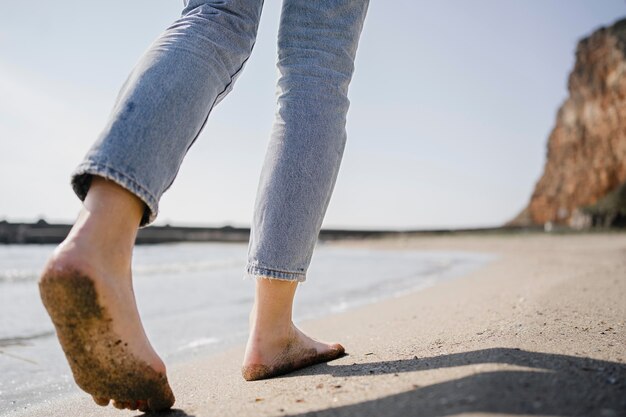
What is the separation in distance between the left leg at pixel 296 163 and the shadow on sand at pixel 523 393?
13.9 inches

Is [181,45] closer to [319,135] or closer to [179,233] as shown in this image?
[319,135]

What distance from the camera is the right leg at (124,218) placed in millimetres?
752

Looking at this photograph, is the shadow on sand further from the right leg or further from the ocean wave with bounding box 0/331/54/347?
the ocean wave with bounding box 0/331/54/347

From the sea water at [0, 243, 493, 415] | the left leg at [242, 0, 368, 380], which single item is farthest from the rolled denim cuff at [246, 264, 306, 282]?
the sea water at [0, 243, 493, 415]

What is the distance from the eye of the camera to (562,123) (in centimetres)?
3709

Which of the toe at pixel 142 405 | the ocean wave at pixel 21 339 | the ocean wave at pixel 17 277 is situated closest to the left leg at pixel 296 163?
the toe at pixel 142 405

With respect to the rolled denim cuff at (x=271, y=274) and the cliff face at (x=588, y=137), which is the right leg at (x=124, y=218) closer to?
the rolled denim cuff at (x=271, y=274)

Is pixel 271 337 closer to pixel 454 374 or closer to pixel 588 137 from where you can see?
pixel 454 374

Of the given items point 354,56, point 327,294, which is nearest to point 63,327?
point 354,56

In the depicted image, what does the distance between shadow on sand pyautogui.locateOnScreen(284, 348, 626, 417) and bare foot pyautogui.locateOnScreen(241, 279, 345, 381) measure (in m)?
0.35

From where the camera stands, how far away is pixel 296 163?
1.03 meters

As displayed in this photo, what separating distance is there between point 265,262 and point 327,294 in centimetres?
245

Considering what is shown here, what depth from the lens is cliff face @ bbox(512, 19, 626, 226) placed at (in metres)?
32.1

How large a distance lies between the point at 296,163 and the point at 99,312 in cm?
46
